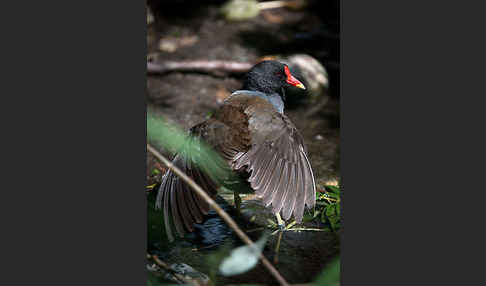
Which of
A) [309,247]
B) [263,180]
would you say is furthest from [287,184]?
[309,247]

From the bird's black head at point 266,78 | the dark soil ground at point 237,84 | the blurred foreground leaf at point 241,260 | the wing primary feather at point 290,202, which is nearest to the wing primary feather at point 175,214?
the dark soil ground at point 237,84

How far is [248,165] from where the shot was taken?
128 inches

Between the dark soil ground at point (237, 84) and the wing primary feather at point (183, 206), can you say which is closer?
the wing primary feather at point (183, 206)

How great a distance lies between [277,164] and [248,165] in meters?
0.18

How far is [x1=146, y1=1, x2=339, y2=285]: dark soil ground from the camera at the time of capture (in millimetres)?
→ 3199

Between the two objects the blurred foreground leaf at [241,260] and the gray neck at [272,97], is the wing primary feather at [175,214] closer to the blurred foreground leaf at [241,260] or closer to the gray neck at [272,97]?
the blurred foreground leaf at [241,260]

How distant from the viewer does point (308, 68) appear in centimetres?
628

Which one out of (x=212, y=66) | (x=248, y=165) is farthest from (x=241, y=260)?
(x=212, y=66)

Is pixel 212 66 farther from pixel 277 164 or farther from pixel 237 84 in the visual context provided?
pixel 277 164

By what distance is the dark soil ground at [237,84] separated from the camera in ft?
10.5

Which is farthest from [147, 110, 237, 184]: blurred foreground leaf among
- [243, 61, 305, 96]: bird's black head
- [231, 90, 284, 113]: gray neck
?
[243, 61, 305, 96]: bird's black head

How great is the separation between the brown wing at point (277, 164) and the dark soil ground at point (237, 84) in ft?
1.04

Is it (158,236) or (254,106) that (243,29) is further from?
(158,236)

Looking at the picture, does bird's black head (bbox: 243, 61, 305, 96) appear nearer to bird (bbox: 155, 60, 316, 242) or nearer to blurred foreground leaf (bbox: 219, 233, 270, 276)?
bird (bbox: 155, 60, 316, 242)
